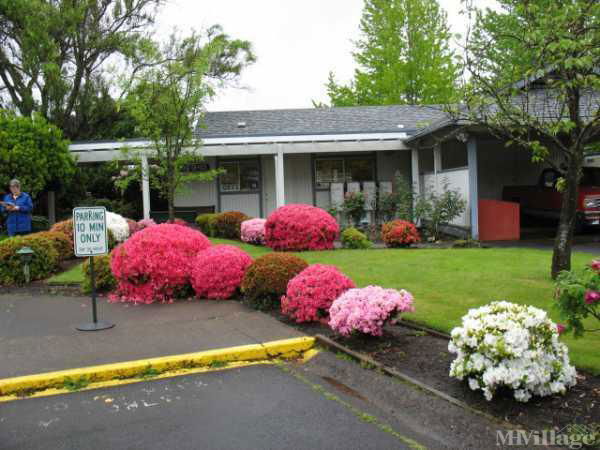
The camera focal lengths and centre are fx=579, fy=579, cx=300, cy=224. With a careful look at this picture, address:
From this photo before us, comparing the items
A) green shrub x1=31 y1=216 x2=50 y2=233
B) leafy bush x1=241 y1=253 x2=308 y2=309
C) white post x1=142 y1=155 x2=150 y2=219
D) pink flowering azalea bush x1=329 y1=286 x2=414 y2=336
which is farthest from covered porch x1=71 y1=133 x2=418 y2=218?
pink flowering azalea bush x1=329 y1=286 x2=414 y2=336

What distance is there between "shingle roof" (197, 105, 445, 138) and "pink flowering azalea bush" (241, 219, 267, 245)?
19.5 feet

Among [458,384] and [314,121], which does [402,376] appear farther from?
[314,121]

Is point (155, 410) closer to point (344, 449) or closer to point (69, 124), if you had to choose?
point (344, 449)

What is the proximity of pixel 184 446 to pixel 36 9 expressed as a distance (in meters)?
25.2

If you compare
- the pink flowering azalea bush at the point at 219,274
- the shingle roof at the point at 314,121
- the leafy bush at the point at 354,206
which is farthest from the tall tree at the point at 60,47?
the pink flowering azalea bush at the point at 219,274

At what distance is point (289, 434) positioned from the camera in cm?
409

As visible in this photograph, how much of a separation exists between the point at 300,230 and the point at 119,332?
719 cm

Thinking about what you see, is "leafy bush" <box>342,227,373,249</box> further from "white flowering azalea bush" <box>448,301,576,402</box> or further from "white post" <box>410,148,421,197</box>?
"white flowering azalea bush" <box>448,301,576,402</box>

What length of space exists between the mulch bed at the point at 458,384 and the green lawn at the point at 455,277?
41cm

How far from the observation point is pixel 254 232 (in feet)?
50.5

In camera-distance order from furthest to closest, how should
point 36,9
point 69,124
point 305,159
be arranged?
point 69,124
point 36,9
point 305,159

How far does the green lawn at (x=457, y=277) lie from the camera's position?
6609 millimetres

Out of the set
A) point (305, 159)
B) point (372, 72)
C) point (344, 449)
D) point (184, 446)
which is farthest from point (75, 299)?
point (372, 72)

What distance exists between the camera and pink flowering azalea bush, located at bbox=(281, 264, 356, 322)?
271 inches
